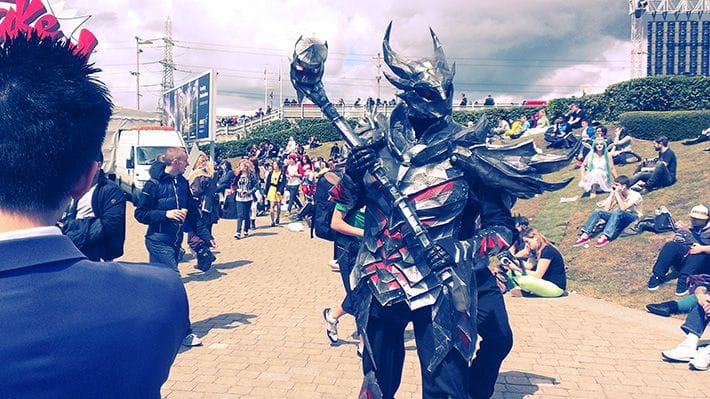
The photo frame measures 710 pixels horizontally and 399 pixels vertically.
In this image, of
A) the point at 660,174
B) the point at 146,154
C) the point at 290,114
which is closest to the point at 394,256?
the point at 660,174

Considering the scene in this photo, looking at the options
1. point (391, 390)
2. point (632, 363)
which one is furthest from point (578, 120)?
point (391, 390)

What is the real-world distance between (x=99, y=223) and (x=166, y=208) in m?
1.53

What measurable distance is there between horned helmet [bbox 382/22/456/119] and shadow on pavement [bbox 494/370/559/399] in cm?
258

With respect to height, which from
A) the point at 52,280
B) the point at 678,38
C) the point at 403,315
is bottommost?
the point at 403,315

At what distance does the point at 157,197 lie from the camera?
5.86m

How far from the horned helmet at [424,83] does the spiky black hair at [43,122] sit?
229 cm

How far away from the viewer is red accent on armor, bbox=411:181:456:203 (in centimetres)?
328

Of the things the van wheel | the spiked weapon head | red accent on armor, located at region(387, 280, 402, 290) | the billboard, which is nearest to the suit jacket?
red accent on armor, located at region(387, 280, 402, 290)

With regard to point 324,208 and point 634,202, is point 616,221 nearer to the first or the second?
point 634,202

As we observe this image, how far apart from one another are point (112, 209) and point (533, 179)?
3101mm

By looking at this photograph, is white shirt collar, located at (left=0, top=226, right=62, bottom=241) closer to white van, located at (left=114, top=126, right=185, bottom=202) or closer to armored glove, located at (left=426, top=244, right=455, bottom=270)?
armored glove, located at (left=426, top=244, right=455, bottom=270)

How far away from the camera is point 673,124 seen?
19.0 meters

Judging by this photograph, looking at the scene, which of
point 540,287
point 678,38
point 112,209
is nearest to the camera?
point 112,209

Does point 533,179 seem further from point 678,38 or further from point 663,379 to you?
point 678,38
